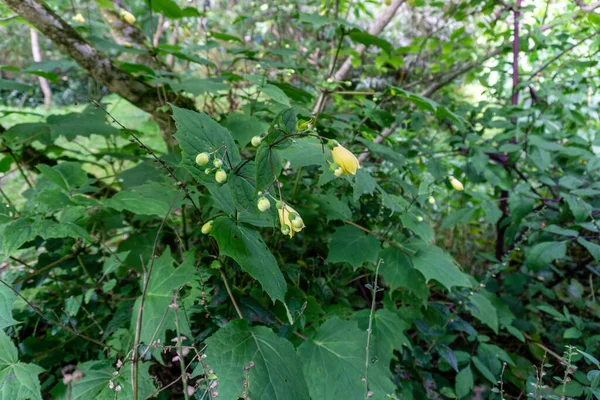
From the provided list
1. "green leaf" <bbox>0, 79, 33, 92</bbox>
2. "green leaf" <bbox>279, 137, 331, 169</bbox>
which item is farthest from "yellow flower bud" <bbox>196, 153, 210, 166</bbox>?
"green leaf" <bbox>0, 79, 33, 92</bbox>

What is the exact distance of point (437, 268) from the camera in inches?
54.7

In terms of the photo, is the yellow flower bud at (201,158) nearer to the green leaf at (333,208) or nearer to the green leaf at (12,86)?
the green leaf at (333,208)

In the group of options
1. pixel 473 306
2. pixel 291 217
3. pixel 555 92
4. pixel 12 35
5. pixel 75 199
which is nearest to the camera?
pixel 291 217

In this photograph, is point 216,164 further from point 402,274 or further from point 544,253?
point 544,253

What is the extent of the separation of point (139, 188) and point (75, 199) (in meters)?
0.24

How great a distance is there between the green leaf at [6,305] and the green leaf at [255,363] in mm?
572

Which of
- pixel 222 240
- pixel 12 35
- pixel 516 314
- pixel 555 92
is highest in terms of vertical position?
pixel 555 92

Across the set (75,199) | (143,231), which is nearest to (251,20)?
(143,231)

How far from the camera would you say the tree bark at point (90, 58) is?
1.78 m

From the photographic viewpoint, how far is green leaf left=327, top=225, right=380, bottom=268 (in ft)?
4.79

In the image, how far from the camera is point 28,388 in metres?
1.00

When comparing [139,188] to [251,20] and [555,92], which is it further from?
[251,20]

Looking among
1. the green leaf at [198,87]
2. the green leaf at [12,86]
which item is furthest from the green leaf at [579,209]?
the green leaf at [12,86]

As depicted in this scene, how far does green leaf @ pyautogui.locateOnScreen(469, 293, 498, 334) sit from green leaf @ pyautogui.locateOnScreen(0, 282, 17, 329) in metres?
1.72
